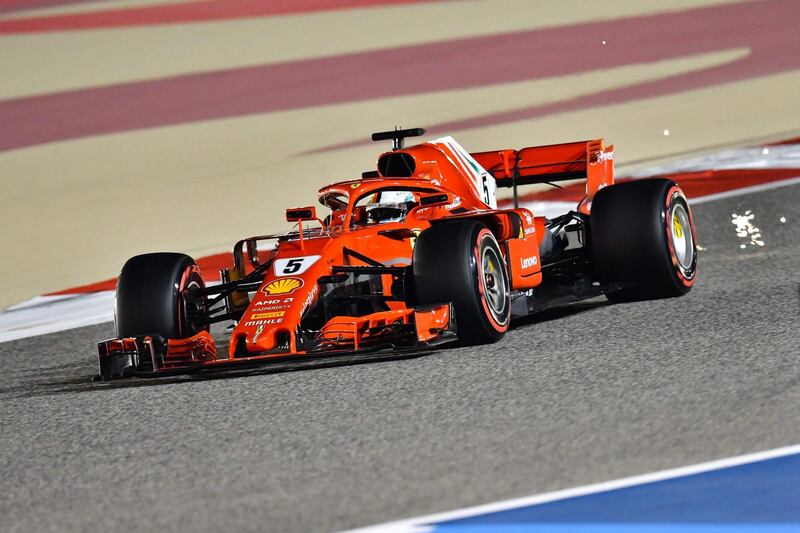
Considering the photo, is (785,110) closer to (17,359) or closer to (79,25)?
(79,25)

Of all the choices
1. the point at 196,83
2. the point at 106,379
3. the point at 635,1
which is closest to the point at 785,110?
the point at 635,1

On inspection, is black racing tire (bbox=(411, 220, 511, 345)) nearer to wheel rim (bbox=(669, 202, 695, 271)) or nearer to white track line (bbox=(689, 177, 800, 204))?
wheel rim (bbox=(669, 202, 695, 271))

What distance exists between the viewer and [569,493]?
3.95 m

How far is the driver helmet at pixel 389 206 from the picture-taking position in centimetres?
790

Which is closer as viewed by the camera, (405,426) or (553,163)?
(405,426)

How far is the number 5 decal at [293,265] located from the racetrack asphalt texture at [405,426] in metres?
0.57

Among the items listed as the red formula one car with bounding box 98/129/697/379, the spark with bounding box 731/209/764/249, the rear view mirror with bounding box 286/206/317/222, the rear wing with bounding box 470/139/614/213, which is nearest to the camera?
the red formula one car with bounding box 98/129/697/379

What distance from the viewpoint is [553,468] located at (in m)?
4.26

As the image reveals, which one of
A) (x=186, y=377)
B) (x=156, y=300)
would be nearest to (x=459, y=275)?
(x=186, y=377)

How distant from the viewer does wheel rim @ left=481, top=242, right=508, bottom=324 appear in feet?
23.3

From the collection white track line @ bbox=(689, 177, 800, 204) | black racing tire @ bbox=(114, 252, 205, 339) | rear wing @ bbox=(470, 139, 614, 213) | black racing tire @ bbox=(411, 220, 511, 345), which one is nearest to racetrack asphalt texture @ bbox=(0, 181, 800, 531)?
black racing tire @ bbox=(411, 220, 511, 345)

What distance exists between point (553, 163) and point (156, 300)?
342cm

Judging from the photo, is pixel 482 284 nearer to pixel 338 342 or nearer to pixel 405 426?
pixel 338 342

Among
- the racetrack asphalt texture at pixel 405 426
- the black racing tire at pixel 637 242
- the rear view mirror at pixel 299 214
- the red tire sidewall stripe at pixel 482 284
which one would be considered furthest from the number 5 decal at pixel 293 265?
the black racing tire at pixel 637 242
